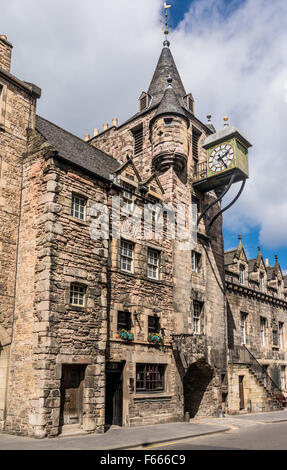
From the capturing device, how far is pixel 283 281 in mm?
36875

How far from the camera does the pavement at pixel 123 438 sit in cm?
1193

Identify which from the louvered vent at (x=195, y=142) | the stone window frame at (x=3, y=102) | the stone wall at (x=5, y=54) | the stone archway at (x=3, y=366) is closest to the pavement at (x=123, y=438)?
the stone archway at (x=3, y=366)

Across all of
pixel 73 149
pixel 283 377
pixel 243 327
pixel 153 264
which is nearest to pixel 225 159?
pixel 153 264

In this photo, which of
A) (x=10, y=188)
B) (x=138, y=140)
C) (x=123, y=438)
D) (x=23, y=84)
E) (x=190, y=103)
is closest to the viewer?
(x=123, y=438)

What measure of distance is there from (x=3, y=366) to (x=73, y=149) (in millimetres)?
9697

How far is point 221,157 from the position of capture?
2303cm

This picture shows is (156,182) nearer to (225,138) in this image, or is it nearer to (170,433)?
(225,138)

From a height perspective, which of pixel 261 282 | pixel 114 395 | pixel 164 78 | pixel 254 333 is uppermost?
pixel 164 78

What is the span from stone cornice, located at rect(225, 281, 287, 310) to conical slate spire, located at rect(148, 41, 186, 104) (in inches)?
472

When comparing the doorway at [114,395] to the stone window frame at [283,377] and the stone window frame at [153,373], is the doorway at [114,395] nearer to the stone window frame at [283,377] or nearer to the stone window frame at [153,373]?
the stone window frame at [153,373]

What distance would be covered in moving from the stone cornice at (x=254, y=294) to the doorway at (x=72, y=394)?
14.2 meters

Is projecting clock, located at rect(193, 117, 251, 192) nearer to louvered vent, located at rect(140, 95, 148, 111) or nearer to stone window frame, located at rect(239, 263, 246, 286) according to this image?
louvered vent, located at rect(140, 95, 148, 111)

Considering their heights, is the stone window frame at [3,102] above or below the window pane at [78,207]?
above

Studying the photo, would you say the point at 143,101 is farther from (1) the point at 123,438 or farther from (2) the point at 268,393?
(1) the point at 123,438
